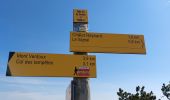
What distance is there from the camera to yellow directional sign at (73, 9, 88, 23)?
6992mm

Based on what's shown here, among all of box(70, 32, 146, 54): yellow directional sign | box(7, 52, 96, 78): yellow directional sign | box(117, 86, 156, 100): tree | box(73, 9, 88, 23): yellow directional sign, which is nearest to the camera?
box(7, 52, 96, 78): yellow directional sign

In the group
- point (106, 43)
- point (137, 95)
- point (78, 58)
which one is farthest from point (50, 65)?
point (137, 95)

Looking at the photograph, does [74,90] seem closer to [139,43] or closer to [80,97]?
[80,97]

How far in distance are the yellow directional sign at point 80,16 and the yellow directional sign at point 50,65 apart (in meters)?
1.03

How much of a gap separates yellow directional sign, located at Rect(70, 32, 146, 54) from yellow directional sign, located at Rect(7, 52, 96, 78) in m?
0.30

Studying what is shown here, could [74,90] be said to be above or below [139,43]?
below

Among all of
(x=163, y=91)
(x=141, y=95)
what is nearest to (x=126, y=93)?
(x=141, y=95)

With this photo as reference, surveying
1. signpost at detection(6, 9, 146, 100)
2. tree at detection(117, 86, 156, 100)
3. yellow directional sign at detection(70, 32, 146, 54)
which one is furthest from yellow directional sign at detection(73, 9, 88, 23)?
tree at detection(117, 86, 156, 100)

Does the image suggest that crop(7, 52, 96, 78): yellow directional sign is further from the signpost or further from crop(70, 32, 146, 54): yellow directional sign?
crop(70, 32, 146, 54): yellow directional sign

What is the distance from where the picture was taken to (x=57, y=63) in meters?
6.41

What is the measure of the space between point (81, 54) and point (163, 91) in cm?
5388

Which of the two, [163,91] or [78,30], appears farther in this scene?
[163,91]

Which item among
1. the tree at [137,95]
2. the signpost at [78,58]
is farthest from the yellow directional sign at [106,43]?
the tree at [137,95]

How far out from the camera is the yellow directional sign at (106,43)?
263 inches
